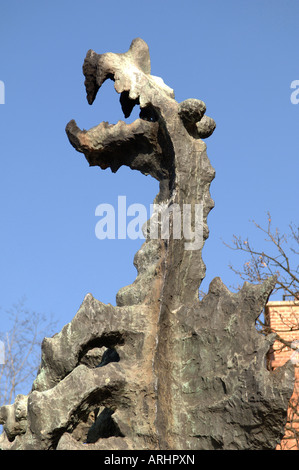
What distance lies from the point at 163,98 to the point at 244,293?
166 cm

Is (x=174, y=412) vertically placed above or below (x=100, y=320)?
below

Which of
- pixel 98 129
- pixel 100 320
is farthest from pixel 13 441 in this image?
pixel 98 129

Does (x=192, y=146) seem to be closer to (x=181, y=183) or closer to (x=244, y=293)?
(x=181, y=183)

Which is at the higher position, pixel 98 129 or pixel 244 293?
pixel 98 129

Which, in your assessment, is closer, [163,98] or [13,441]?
[13,441]

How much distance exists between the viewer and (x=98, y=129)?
5770 millimetres

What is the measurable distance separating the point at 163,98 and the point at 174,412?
2374 mm

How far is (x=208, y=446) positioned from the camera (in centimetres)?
495

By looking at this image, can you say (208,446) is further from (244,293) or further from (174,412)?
(244,293)
